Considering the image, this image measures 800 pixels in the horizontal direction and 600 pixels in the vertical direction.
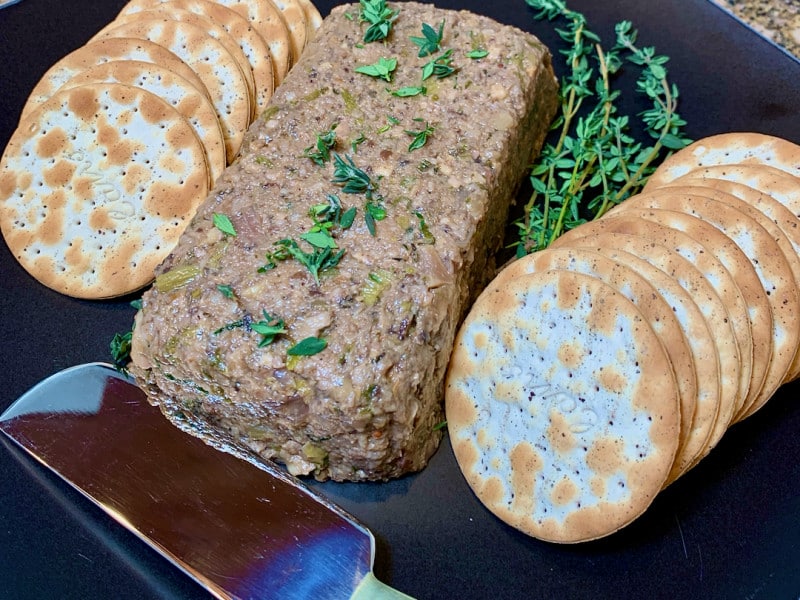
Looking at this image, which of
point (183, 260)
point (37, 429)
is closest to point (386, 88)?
point (183, 260)

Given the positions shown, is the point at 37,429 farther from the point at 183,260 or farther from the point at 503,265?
the point at 503,265

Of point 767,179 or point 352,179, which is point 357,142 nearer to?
point 352,179

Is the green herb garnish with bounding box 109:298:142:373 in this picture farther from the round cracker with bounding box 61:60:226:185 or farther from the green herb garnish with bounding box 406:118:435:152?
the green herb garnish with bounding box 406:118:435:152

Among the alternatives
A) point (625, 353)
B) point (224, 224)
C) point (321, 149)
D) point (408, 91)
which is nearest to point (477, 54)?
point (408, 91)

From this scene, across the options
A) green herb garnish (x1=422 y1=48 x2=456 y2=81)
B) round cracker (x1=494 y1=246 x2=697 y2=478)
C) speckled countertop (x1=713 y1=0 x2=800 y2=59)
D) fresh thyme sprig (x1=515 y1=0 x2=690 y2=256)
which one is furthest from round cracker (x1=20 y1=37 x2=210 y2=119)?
speckled countertop (x1=713 y1=0 x2=800 y2=59)

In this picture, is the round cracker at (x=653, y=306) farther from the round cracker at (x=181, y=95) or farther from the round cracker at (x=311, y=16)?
the round cracker at (x=311, y=16)
